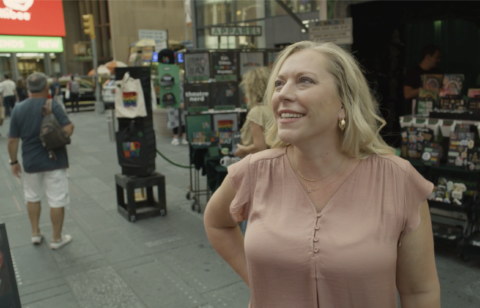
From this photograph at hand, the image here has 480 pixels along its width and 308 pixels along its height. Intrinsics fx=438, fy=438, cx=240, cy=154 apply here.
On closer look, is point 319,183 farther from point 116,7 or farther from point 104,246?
point 116,7

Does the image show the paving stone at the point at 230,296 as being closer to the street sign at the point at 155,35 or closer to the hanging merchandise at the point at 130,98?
the hanging merchandise at the point at 130,98

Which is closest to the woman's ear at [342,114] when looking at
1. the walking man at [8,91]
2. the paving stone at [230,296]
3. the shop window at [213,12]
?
the paving stone at [230,296]

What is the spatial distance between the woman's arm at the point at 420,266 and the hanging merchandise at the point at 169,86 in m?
8.69

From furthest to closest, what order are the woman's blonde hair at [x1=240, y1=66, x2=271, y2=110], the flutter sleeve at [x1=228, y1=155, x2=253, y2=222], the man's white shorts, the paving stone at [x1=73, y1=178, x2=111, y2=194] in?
the paving stone at [x1=73, y1=178, x2=111, y2=194] → the man's white shorts → the woman's blonde hair at [x1=240, y1=66, x2=271, y2=110] → the flutter sleeve at [x1=228, y1=155, x2=253, y2=222]

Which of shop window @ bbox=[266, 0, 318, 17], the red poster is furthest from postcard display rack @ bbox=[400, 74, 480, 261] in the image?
shop window @ bbox=[266, 0, 318, 17]

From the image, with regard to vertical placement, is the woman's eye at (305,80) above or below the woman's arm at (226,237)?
above

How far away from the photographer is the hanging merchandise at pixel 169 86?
9.84 meters

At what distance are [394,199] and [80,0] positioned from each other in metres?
46.6

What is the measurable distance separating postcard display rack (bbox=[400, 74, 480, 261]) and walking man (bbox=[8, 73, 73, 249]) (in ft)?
13.1

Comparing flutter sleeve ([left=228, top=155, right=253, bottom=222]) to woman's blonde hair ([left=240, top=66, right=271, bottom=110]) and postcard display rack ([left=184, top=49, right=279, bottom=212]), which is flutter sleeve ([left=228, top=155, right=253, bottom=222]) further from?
postcard display rack ([left=184, top=49, right=279, bottom=212])

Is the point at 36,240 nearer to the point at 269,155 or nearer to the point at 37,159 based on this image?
the point at 37,159

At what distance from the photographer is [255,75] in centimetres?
487

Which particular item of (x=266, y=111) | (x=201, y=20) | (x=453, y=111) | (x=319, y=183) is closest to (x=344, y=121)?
(x=319, y=183)

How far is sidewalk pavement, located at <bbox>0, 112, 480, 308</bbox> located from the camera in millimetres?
4055
